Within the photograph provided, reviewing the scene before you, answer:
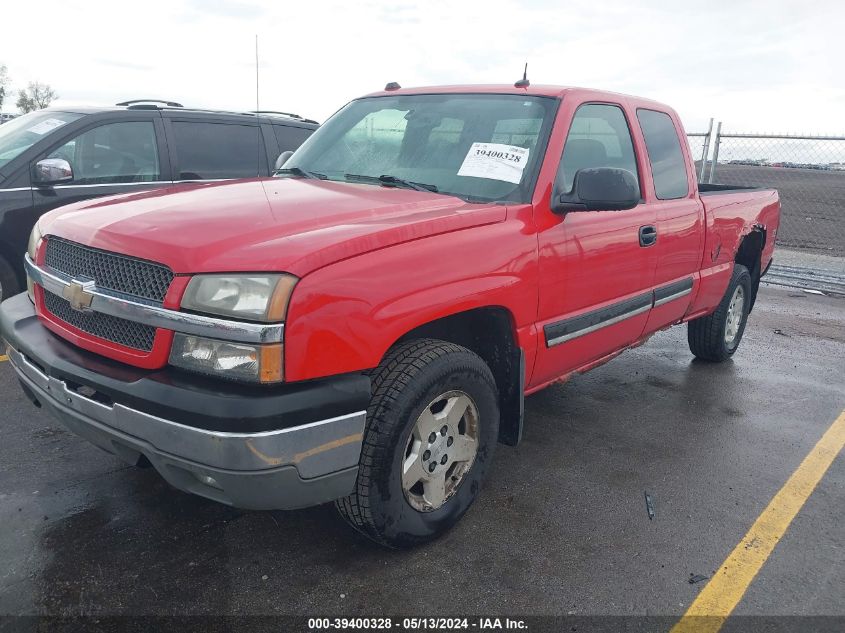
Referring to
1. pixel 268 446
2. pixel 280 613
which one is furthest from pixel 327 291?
pixel 280 613

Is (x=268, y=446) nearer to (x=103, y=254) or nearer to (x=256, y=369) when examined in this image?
(x=256, y=369)

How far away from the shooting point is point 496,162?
3189mm

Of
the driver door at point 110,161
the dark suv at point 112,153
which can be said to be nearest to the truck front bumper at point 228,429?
the dark suv at point 112,153

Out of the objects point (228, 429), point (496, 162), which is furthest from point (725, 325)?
point (228, 429)

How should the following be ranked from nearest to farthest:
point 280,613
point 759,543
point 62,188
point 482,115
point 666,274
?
point 280,613
point 759,543
point 482,115
point 666,274
point 62,188

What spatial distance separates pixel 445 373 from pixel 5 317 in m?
1.92

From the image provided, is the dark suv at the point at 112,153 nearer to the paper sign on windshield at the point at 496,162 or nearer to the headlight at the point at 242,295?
the paper sign on windshield at the point at 496,162

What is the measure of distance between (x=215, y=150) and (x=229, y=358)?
4333mm

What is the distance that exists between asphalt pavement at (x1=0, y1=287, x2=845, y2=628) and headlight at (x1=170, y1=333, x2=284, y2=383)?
0.86 m

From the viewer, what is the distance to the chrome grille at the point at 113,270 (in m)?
2.30

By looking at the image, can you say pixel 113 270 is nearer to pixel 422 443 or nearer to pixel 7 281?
pixel 422 443

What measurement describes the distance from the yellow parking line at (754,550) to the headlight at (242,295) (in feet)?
5.67

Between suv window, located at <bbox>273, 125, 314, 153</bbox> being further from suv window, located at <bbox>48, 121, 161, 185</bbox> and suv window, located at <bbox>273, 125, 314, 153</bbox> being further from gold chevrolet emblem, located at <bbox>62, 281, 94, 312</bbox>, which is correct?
gold chevrolet emblem, located at <bbox>62, 281, 94, 312</bbox>

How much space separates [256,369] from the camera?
214 cm
